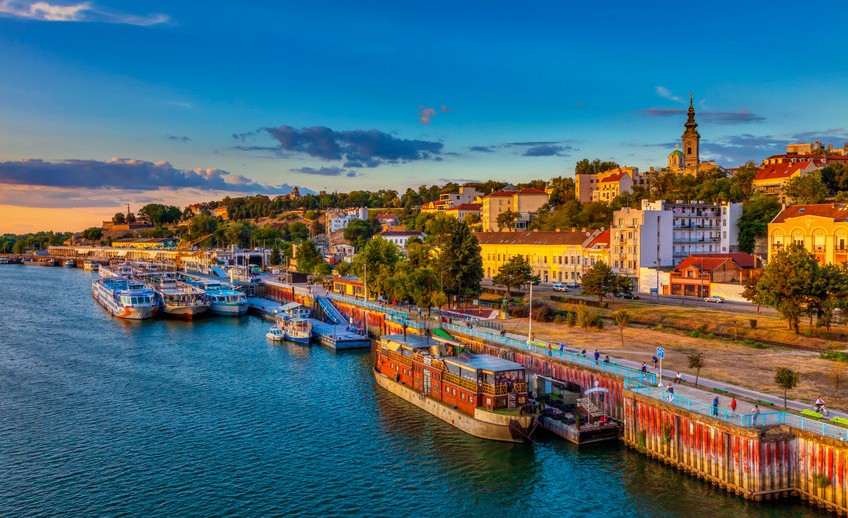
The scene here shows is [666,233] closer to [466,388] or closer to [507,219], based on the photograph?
[507,219]

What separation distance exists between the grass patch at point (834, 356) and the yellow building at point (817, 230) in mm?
40028

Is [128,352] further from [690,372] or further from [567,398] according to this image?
[690,372]

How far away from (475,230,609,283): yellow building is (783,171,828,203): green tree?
4009 centimetres

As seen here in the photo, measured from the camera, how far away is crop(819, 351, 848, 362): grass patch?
47.0 metres

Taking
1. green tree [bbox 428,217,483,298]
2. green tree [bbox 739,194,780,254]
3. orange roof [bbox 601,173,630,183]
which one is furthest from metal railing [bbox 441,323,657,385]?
orange roof [bbox 601,173,630,183]

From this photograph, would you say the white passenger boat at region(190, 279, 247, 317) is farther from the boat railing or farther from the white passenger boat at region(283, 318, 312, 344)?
the boat railing

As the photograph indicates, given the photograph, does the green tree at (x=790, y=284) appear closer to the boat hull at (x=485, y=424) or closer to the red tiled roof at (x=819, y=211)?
the boat hull at (x=485, y=424)

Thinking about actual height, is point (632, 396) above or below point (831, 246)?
below

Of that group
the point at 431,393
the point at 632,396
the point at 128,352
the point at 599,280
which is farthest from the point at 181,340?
the point at 632,396

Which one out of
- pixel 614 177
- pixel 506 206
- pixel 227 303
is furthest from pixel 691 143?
pixel 227 303

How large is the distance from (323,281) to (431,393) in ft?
264

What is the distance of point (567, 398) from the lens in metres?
45.2

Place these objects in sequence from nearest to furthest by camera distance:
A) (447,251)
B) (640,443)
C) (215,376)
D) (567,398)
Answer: (640,443)
(567,398)
(215,376)
(447,251)

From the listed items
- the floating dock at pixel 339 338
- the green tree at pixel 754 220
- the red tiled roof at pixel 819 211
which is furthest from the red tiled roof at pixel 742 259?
the floating dock at pixel 339 338
